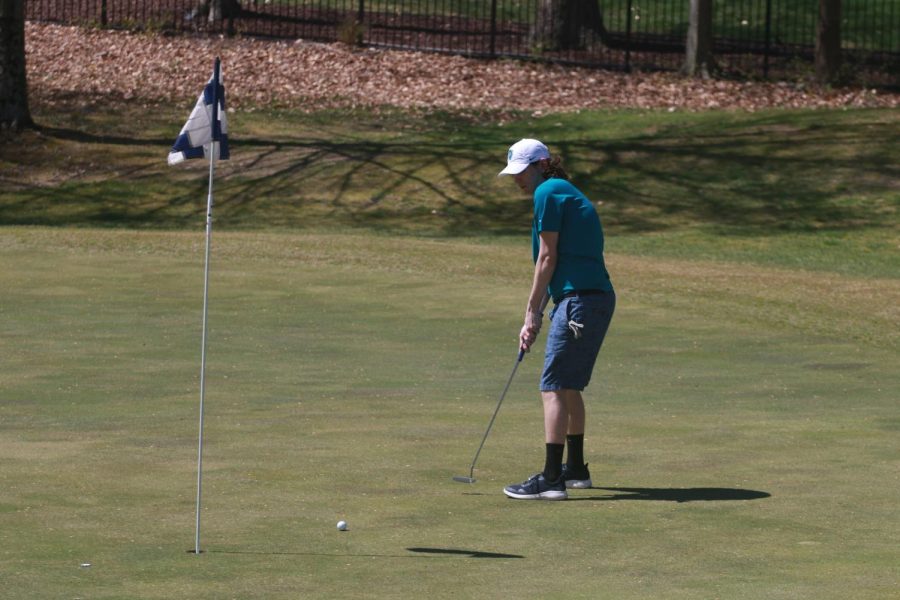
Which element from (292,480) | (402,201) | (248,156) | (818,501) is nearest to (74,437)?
(292,480)

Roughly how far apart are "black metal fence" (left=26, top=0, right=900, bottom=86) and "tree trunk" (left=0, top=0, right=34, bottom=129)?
7349 mm

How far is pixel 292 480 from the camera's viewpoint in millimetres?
8695

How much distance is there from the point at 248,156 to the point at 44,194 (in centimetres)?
345

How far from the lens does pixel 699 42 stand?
32.4 m

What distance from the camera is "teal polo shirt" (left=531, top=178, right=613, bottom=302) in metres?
8.58

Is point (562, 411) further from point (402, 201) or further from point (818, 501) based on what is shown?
point (402, 201)

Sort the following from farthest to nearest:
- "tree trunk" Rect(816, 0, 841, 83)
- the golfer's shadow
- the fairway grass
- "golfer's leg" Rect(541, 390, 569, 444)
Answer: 1. "tree trunk" Rect(816, 0, 841, 83)
2. "golfer's leg" Rect(541, 390, 569, 444)
3. the golfer's shadow
4. the fairway grass

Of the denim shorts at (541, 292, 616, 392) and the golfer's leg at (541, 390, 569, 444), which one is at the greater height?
the denim shorts at (541, 292, 616, 392)

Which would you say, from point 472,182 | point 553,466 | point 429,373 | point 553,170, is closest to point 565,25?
point 472,182

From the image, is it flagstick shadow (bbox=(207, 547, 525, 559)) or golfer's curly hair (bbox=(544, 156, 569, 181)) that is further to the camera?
golfer's curly hair (bbox=(544, 156, 569, 181))

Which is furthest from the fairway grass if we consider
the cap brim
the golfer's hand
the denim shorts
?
the cap brim

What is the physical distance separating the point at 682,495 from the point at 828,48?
82.8ft

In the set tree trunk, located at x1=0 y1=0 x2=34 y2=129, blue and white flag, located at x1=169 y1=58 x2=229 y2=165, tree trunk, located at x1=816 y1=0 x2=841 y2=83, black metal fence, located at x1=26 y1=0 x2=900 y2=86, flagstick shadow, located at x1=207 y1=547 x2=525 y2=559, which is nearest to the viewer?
flagstick shadow, located at x1=207 y1=547 x2=525 y2=559

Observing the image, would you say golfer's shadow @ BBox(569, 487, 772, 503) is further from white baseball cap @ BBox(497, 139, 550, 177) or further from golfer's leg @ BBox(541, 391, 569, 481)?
white baseball cap @ BBox(497, 139, 550, 177)
